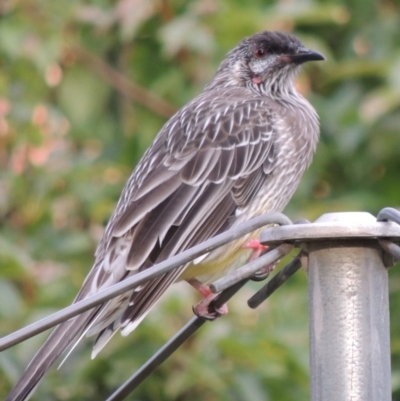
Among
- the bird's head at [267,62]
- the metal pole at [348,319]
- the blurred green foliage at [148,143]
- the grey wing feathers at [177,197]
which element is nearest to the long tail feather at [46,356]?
the grey wing feathers at [177,197]

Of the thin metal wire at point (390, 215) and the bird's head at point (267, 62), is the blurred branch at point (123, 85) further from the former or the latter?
the thin metal wire at point (390, 215)

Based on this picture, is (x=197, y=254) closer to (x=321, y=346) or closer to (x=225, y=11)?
(x=321, y=346)

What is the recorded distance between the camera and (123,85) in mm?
6902

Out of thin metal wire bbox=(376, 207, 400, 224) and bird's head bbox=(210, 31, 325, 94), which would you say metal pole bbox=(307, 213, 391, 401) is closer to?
thin metal wire bbox=(376, 207, 400, 224)

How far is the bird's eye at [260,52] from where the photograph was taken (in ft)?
19.2

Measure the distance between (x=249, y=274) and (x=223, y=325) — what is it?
258cm

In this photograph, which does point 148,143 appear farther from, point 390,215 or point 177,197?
point 390,215

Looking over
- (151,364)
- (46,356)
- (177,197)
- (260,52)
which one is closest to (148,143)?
(260,52)

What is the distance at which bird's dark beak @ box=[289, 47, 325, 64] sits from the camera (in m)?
5.62

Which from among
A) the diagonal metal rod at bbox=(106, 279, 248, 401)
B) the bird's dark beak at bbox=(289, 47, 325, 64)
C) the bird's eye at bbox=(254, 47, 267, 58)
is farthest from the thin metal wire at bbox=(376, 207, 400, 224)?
the bird's eye at bbox=(254, 47, 267, 58)

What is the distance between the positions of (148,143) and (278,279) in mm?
3464

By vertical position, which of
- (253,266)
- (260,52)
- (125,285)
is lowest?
(125,285)

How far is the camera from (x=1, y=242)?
5.23 meters

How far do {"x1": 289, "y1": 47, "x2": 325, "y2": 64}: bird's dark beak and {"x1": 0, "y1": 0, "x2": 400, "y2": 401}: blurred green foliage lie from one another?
72 centimetres
